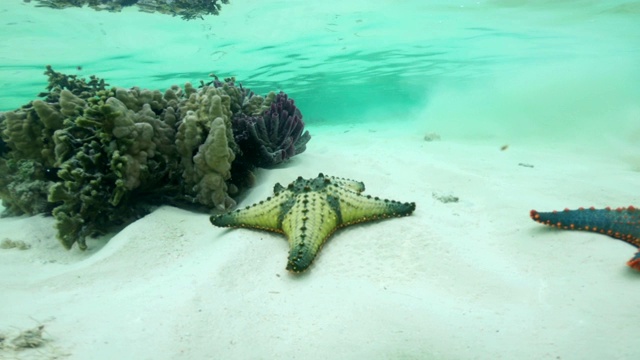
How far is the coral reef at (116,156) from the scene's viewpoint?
15.0ft

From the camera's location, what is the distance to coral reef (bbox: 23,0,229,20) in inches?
543

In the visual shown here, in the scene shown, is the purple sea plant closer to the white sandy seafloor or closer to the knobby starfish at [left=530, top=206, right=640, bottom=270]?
the white sandy seafloor

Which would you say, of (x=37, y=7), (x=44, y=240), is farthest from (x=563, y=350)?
(x=37, y=7)

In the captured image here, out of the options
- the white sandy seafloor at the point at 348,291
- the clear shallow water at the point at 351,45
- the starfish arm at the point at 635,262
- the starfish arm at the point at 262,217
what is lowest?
the white sandy seafloor at the point at 348,291

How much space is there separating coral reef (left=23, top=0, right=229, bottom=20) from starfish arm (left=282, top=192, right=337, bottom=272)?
14.6m

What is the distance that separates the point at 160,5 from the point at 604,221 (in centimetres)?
1676

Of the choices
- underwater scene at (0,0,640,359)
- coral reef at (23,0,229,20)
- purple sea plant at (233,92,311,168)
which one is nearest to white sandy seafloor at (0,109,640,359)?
underwater scene at (0,0,640,359)

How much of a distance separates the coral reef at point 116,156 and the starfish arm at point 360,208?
182 centimetres

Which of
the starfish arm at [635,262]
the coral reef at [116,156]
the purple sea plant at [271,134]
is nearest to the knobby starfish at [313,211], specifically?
the coral reef at [116,156]

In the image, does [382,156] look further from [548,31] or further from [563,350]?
[548,31]

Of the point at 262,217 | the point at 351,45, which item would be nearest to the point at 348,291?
the point at 262,217

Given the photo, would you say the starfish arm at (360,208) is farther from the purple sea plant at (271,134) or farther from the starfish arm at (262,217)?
the purple sea plant at (271,134)

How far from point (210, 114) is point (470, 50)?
80.7 ft

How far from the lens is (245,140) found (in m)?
6.24
